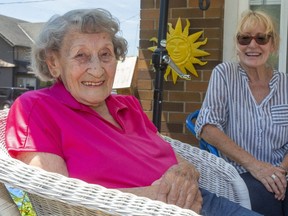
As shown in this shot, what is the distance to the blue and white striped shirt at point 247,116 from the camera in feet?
7.22

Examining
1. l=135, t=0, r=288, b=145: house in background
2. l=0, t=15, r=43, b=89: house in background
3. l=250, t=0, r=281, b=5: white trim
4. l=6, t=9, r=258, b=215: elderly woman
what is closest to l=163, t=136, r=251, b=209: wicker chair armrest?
l=6, t=9, r=258, b=215: elderly woman

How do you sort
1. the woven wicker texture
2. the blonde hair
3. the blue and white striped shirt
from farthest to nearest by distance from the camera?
the blonde hair < the blue and white striped shirt < the woven wicker texture

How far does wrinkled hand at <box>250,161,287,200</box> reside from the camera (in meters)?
2.07

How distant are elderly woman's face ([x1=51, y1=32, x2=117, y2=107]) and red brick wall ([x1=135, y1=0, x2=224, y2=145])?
5.54 feet

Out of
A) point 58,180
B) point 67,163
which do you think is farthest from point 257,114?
point 58,180

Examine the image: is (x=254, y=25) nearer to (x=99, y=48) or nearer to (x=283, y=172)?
(x=283, y=172)

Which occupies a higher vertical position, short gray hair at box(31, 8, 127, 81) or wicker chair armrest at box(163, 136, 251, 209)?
short gray hair at box(31, 8, 127, 81)

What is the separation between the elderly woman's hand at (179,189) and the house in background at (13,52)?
1432 cm

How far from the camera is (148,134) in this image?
73.1 inches

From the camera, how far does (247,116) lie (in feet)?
7.27

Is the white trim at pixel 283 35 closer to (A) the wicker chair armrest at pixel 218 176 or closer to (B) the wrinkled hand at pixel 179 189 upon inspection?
(A) the wicker chair armrest at pixel 218 176

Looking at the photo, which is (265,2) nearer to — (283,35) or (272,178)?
(283,35)

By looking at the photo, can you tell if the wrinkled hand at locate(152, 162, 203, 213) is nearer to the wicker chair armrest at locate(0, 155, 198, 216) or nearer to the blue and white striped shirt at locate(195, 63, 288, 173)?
the wicker chair armrest at locate(0, 155, 198, 216)

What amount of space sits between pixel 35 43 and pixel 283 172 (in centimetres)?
124
